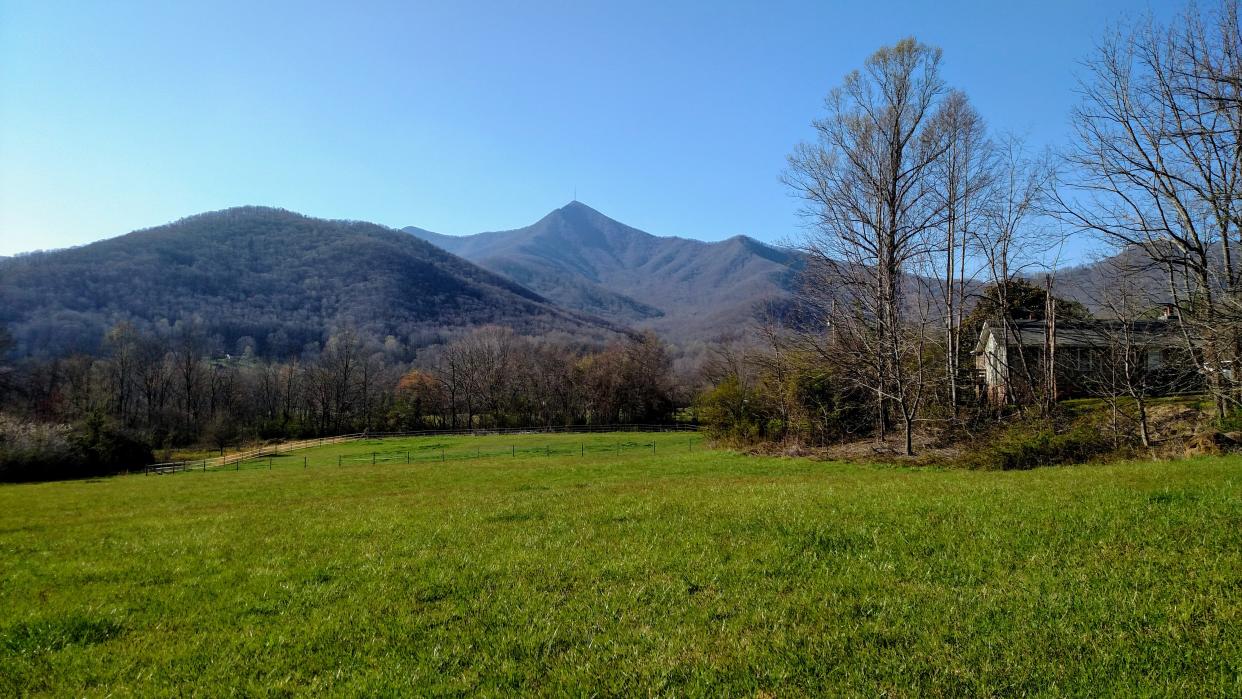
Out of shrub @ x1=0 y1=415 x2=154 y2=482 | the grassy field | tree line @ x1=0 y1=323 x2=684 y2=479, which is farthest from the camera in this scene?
tree line @ x1=0 y1=323 x2=684 y2=479

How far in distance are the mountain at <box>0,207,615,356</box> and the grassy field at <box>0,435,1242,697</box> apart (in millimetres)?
118137

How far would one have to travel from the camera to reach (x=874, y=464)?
20484 millimetres

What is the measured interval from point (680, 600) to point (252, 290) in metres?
173

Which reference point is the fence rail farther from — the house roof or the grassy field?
the grassy field

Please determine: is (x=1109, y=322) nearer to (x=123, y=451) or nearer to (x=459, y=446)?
(x=459, y=446)

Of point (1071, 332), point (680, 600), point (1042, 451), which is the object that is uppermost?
point (1071, 332)

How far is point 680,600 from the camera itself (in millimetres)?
5949

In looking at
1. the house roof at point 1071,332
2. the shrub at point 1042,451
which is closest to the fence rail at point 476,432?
the house roof at point 1071,332

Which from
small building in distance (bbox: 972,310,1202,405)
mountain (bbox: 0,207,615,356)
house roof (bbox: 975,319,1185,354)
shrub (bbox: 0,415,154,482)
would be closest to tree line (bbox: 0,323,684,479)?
shrub (bbox: 0,415,154,482)

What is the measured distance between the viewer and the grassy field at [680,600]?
14.5ft

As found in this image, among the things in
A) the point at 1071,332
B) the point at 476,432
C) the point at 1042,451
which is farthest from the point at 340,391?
the point at 1042,451

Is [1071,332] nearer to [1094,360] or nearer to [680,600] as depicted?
[1094,360]

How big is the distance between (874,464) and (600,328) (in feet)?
530

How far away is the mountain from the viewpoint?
10688 cm
